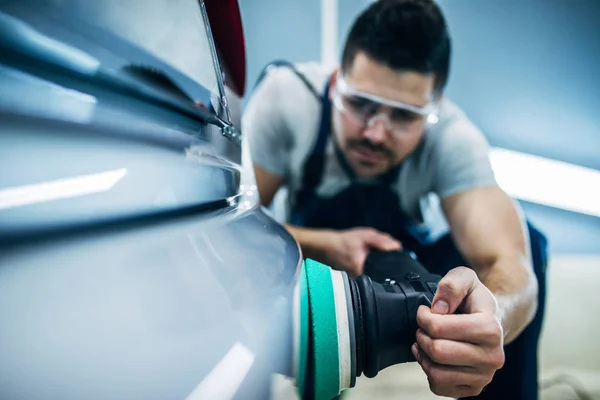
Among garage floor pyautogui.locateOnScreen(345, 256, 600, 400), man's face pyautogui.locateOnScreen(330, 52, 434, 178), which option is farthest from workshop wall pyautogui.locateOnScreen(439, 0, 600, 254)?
man's face pyautogui.locateOnScreen(330, 52, 434, 178)

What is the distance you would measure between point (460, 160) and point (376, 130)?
15 cm

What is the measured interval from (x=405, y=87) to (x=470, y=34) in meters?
0.50

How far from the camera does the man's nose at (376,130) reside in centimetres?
67

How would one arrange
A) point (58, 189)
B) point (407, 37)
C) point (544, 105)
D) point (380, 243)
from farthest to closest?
point (544, 105)
point (407, 37)
point (380, 243)
point (58, 189)

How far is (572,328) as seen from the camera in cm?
86

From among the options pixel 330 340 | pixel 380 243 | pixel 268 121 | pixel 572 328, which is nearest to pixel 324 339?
pixel 330 340

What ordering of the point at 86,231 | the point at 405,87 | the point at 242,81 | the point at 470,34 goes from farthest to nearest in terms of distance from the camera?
the point at 470,34 < the point at 405,87 < the point at 242,81 < the point at 86,231

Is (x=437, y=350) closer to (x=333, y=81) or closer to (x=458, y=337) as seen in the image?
(x=458, y=337)

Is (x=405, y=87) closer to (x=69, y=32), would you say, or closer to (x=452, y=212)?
(x=452, y=212)

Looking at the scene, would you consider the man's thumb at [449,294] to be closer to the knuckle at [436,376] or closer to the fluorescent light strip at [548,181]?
the knuckle at [436,376]

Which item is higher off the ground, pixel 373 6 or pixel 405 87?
pixel 373 6

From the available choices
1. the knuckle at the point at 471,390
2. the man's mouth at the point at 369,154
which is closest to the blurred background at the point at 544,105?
the man's mouth at the point at 369,154

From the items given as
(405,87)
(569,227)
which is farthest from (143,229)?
(569,227)

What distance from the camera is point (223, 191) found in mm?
Result: 259
